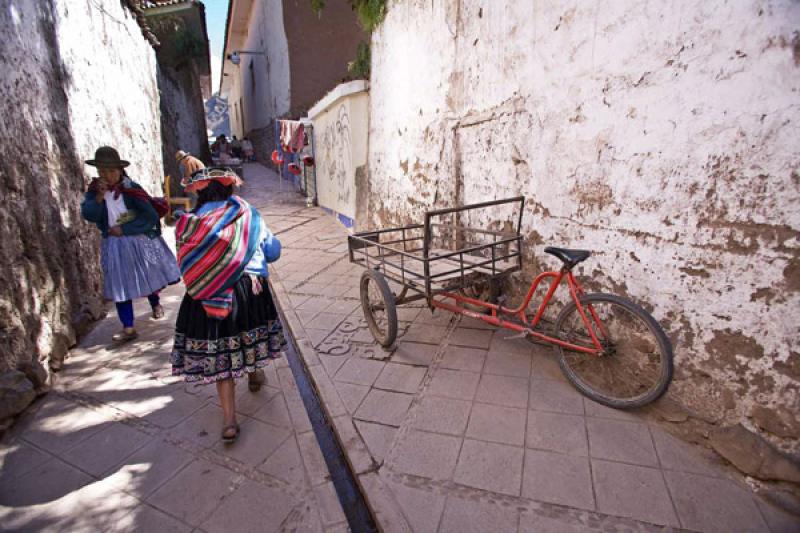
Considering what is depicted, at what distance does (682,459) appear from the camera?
7.55ft

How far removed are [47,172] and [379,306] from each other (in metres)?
3.29

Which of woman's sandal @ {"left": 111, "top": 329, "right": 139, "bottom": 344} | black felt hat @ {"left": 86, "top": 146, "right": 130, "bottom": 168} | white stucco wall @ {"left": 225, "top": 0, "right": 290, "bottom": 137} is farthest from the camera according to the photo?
white stucco wall @ {"left": 225, "top": 0, "right": 290, "bottom": 137}

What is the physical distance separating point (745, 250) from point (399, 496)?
7.18 feet

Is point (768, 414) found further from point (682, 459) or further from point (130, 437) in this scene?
point (130, 437)

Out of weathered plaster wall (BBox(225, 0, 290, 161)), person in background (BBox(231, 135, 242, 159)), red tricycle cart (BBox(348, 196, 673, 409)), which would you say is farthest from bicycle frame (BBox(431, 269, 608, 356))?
person in background (BBox(231, 135, 242, 159))

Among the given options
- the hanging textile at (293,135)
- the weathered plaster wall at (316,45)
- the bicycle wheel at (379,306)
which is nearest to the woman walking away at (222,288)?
the bicycle wheel at (379,306)

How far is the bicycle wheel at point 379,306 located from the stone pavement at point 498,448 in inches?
5.8

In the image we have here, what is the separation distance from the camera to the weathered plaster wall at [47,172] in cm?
316

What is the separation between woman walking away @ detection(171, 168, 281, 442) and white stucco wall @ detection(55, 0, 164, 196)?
131 inches

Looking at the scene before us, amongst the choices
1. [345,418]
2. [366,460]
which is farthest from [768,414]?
[345,418]

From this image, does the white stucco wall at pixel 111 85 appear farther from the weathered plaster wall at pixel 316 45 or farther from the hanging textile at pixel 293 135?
the weathered plaster wall at pixel 316 45

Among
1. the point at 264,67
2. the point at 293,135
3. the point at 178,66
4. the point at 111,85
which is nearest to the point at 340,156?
the point at 293,135

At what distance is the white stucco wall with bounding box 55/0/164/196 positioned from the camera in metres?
4.86

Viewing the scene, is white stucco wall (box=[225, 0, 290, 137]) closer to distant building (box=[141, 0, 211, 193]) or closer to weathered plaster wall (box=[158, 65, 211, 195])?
distant building (box=[141, 0, 211, 193])
